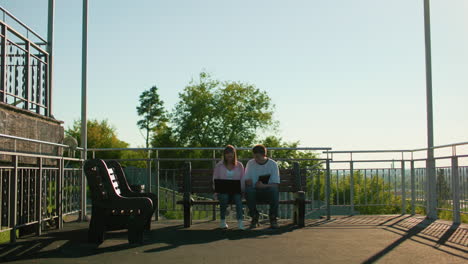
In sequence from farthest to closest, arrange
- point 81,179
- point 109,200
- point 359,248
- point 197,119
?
point 197,119, point 81,179, point 109,200, point 359,248

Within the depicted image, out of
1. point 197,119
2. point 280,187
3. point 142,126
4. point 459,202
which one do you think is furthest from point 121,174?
point 142,126

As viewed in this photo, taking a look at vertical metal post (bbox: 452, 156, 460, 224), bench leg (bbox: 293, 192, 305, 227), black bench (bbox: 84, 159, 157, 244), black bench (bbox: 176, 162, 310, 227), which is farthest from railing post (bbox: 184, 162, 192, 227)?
vertical metal post (bbox: 452, 156, 460, 224)

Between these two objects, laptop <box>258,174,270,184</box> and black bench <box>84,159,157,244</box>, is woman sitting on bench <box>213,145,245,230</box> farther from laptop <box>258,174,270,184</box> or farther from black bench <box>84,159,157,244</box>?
black bench <box>84,159,157,244</box>

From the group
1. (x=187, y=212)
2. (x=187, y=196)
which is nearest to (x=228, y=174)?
(x=187, y=196)

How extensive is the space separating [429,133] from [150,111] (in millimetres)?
71955

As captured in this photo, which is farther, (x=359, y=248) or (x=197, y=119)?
(x=197, y=119)

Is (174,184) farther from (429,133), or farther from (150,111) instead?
(150,111)

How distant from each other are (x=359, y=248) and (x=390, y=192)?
17.9ft

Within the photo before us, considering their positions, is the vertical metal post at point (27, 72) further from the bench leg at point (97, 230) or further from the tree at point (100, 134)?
the tree at point (100, 134)

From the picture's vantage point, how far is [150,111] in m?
80.7

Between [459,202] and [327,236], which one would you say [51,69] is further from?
[459,202]

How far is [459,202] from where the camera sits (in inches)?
376

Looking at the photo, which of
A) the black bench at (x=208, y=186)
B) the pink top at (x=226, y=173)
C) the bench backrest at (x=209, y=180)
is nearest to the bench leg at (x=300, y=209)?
the black bench at (x=208, y=186)

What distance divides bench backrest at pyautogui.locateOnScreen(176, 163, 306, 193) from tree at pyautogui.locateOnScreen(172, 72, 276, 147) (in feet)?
175
